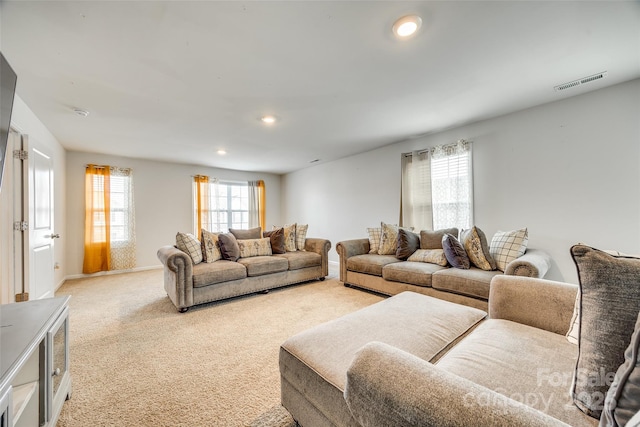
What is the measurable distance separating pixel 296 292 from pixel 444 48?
3.14 meters

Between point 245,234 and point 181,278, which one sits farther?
point 245,234

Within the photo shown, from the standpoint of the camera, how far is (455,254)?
2734mm

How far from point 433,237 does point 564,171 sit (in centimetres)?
150

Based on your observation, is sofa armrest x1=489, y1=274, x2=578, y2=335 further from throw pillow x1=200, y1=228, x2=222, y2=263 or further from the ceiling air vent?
throw pillow x1=200, y1=228, x2=222, y2=263

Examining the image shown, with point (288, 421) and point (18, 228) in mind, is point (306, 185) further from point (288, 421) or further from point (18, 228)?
point (288, 421)

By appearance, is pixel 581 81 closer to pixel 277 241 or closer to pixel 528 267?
pixel 528 267

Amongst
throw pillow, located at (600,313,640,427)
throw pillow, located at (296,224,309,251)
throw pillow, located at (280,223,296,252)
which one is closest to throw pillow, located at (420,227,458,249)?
throw pillow, located at (296,224,309,251)

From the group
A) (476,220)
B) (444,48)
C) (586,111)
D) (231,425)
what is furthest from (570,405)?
(586,111)

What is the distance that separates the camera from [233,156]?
192 inches

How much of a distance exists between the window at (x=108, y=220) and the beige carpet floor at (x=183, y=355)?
124 centimetres

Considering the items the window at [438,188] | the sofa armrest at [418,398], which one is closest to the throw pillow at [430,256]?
the window at [438,188]

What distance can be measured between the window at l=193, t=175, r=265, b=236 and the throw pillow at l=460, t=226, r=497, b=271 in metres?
5.01

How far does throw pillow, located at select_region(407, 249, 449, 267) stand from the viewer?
117 inches

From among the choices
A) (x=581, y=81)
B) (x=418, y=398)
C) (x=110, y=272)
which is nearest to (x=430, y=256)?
(x=581, y=81)
